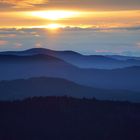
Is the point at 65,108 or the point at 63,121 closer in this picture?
the point at 63,121

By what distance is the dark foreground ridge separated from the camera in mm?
29562

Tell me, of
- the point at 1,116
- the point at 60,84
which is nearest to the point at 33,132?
the point at 1,116

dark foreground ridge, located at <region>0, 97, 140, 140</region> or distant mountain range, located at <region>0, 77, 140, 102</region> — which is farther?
distant mountain range, located at <region>0, 77, 140, 102</region>

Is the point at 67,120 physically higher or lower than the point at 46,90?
higher

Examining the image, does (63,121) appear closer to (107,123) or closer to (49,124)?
(49,124)

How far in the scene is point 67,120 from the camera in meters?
31.6

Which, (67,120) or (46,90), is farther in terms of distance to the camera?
(46,90)

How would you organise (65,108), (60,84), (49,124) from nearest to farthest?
(49,124) → (65,108) → (60,84)

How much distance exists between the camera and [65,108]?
111 feet

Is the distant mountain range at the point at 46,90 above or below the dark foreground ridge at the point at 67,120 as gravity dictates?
below

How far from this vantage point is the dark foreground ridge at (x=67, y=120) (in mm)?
29562

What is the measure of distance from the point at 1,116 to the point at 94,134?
21.8ft

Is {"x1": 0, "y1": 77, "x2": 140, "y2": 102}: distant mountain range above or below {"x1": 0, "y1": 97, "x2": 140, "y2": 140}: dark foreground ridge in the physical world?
below

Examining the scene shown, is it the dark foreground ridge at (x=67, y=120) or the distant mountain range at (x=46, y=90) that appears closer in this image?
A: the dark foreground ridge at (x=67, y=120)
